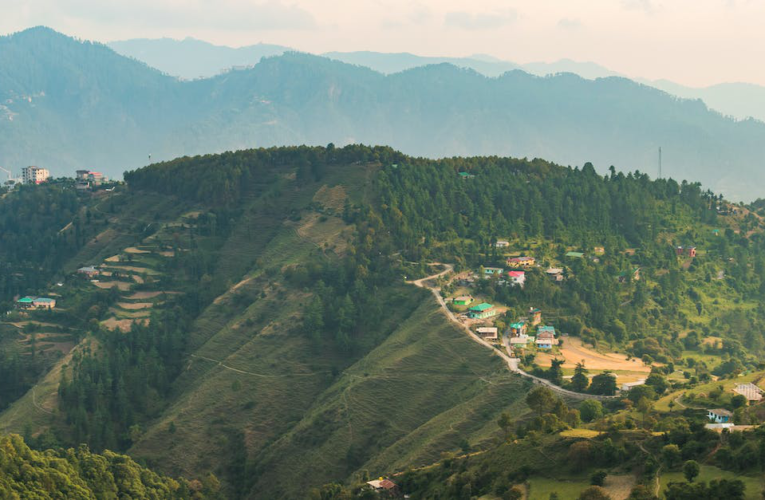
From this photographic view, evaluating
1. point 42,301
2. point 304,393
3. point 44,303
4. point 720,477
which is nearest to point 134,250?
point 42,301

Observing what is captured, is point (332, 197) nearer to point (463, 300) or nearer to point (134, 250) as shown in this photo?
point (134, 250)

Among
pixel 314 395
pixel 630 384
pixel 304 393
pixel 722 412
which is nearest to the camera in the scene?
pixel 722 412

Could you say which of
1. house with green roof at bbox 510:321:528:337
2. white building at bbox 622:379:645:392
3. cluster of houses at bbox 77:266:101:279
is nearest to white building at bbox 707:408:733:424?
white building at bbox 622:379:645:392

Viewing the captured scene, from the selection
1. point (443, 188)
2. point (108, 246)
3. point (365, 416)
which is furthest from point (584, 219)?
point (108, 246)

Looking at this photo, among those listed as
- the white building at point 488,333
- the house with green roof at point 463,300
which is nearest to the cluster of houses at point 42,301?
the house with green roof at point 463,300

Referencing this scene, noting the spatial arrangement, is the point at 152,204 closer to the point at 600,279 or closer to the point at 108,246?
the point at 108,246

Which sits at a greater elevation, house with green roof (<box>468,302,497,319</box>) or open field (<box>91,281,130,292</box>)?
house with green roof (<box>468,302,497,319</box>)

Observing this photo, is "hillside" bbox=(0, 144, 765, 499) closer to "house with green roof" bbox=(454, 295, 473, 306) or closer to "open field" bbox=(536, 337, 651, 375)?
"open field" bbox=(536, 337, 651, 375)
